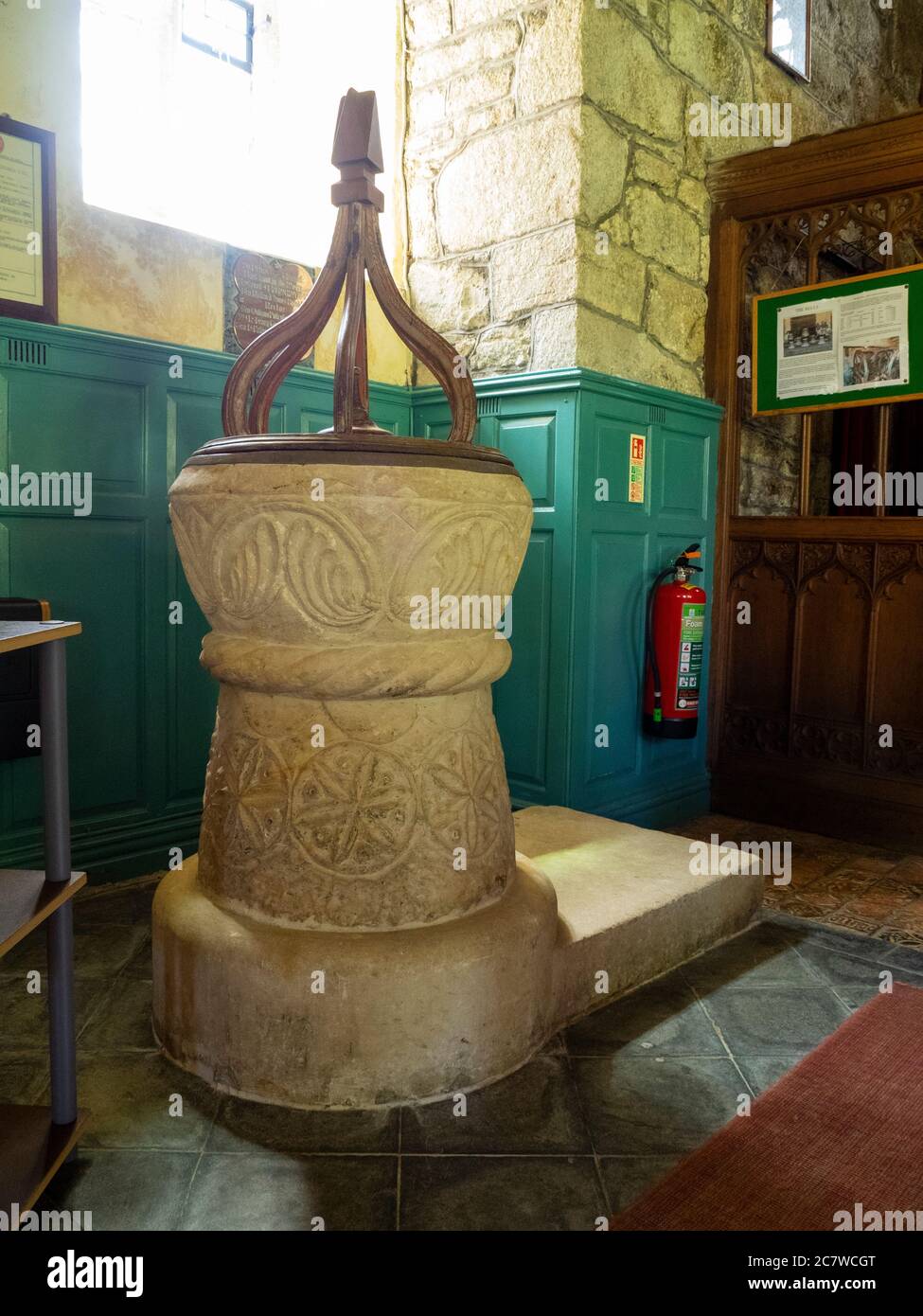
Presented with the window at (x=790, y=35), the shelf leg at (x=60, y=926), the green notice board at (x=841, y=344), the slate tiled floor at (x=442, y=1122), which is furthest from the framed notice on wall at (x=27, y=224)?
the window at (x=790, y=35)

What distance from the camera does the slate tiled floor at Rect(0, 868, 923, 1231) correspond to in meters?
1.61

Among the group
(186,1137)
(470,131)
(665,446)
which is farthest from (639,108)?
(186,1137)

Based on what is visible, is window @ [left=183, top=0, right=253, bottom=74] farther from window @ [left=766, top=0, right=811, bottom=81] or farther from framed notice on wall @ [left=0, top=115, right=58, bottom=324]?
window @ [left=766, top=0, right=811, bottom=81]

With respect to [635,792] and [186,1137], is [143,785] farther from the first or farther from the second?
[635,792]

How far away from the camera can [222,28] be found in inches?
139

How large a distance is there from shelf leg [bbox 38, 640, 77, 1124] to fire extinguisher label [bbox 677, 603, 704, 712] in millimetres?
2651

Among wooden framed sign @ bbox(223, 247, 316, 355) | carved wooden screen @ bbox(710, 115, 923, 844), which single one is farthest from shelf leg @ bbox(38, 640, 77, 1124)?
carved wooden screen @ bbox(710, 115, 923, 844)

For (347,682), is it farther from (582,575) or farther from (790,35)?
(790,35)

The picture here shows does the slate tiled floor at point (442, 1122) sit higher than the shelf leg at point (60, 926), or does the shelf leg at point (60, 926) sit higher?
the shelf leg at point (60, 926)

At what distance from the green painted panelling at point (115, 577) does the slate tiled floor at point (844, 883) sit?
2.08 meters

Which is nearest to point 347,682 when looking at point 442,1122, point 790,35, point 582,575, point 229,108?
point 442,1122

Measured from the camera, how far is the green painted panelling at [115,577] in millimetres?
2881

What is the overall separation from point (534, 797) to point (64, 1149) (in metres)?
2.27

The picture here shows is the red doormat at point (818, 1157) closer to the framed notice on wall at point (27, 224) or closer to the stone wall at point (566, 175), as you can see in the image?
the stone wall at point (566, 175)
